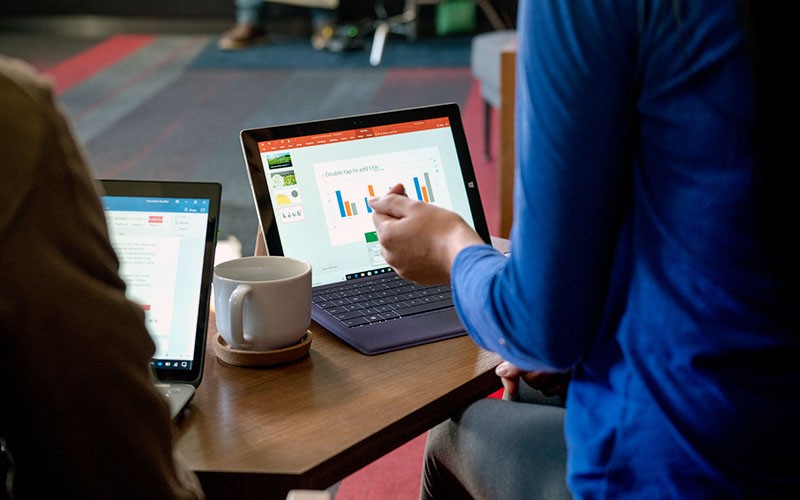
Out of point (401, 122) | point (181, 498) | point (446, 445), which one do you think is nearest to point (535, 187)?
point (181, 498)

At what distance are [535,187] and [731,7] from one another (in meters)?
0.19

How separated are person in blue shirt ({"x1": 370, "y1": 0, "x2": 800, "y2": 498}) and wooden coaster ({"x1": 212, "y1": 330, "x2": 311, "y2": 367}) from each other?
0.31m

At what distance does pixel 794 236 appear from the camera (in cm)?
70

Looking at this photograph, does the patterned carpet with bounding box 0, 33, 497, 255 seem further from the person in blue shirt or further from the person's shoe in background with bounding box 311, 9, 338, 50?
the person in blue shirt

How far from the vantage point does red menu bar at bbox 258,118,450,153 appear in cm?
127

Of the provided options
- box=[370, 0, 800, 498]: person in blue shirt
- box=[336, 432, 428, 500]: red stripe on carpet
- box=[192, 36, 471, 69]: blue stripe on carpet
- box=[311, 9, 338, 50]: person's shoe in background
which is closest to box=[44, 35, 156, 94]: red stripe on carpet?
box=[192, 36, 471, 69]: blue stripe on carpet

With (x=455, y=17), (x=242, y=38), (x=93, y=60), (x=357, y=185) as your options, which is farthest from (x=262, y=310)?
(x=455, y=17)

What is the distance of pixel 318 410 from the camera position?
3.14ft

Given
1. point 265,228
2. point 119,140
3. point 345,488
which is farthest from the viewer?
point 119,140

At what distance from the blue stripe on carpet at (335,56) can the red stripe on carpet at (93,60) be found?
0.60 m

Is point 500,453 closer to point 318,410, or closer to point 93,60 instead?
point 318,410

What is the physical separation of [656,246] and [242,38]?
6.64m

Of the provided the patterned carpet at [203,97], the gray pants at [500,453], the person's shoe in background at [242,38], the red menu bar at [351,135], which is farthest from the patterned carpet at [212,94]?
the gray pants at [500,453]

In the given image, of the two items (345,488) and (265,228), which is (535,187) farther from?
(345,488)
